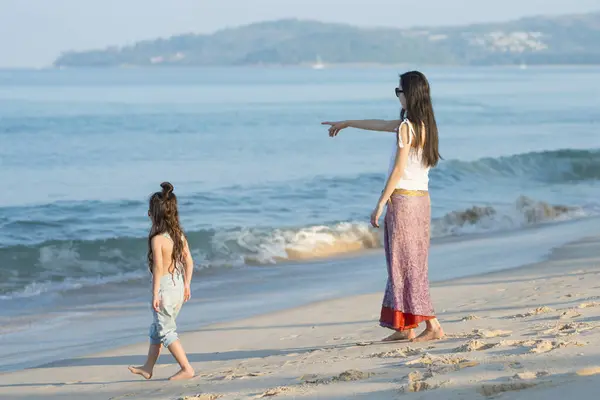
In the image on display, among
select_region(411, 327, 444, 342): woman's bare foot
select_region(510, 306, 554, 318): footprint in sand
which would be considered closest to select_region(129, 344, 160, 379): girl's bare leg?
select_region(411, 327, 444, 342): woman's bare foot

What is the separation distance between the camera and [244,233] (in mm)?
15008

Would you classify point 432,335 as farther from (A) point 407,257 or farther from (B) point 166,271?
(B) point 166,271

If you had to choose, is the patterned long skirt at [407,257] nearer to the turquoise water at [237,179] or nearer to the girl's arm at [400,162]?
the girl's arm at [400,162]

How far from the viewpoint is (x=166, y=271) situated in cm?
579

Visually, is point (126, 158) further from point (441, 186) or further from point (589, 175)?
point (589, 175)

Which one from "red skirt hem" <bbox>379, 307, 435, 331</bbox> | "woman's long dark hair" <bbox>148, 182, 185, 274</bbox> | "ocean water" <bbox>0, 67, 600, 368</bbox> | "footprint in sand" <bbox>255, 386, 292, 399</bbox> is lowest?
"ocean water" <bbox>0, 67, 600, 368</bbox>

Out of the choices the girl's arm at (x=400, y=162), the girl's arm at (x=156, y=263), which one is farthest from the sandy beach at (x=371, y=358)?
the girl's arm at (x=400, y=162)

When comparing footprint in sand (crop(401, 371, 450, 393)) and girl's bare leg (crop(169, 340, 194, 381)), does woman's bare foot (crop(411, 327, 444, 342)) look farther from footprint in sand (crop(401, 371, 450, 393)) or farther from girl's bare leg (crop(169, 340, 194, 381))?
girl's bare leg (crop(169, 340, 194, 381))

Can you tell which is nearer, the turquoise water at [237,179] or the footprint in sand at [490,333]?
the footprint in sand at [490,333]

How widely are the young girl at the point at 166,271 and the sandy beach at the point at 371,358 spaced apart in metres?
0.21

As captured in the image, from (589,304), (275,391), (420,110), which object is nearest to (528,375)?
(275,391)

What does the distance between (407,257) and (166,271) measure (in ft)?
4.86

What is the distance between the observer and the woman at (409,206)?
5.94 metres

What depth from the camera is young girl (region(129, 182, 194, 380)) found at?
226 inches
